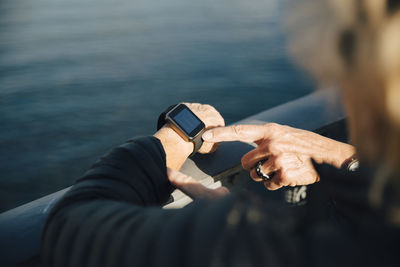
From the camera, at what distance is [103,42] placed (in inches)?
150

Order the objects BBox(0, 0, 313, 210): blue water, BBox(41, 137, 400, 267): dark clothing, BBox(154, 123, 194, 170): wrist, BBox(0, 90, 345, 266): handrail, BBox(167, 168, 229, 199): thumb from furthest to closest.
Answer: BBox(0, 0, 313, 210): blue water, BBox(154, 123, 194, 170): wrist, BBox(0, 90, 345, 266): handrail, BBox(167, 168, 229, 199): thumb, BBox(41, 137, 400, 267): dark clothing

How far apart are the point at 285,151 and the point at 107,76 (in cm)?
242

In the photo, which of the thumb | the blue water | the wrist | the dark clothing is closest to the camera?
the dark clothing

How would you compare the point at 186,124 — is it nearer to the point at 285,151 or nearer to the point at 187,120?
the point at 187,120

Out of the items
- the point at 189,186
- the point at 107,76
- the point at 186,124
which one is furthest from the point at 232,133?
the point at 107,76

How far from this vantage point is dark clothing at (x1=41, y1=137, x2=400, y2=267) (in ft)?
0.98

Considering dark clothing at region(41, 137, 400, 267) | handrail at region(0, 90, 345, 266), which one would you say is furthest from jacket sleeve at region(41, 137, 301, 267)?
handrail at region(0, 90, 345, 266)

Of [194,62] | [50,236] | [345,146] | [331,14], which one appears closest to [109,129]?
[194,62]

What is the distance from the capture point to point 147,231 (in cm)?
38

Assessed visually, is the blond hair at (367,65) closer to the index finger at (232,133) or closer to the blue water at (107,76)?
the index finger at (232,133)

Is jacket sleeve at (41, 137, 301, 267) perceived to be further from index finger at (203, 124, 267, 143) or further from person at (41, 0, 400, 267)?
index finger at (203, 124, 267, 143)

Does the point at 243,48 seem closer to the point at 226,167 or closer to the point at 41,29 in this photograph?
the point at 41,29

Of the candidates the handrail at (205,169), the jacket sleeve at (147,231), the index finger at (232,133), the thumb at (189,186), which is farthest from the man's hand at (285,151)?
the jacket sleeve at (147,231)

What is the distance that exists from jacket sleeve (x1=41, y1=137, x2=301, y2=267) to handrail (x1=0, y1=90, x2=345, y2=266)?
11.1 inches
